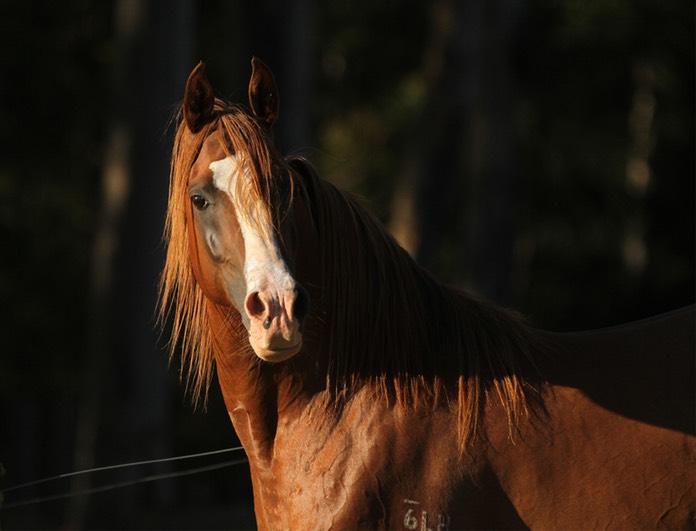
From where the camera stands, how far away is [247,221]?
3607 millimetres

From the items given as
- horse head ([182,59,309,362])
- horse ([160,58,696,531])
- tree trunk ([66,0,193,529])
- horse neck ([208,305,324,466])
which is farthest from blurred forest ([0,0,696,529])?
horse head ([182,59,309,362])

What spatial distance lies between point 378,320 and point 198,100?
99 centimetres

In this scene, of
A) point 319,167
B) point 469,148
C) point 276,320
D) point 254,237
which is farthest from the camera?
point 319,167

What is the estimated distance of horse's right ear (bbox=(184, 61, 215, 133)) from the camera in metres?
3.84

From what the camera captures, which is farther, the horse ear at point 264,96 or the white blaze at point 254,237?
the horse ear at point 264,96

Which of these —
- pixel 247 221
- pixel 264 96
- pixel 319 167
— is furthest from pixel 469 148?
pixel 247 221

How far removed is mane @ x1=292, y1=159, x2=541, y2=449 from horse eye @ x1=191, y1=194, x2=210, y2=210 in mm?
366

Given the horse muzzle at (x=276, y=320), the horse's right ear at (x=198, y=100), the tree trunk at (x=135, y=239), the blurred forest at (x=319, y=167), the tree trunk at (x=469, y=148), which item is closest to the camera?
the horse muzzle at (x=276, y=320)

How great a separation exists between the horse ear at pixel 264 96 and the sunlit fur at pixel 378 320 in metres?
0.10

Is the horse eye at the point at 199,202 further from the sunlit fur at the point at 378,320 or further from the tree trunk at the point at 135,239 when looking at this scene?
the tree trunk at the point at 135,239

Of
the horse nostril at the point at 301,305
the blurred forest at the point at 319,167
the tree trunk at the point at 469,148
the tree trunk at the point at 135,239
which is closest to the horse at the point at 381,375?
the horse nostril at the point at 301,305

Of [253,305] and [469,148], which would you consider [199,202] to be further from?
[469,148]

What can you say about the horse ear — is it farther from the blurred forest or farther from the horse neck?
the blurred forest

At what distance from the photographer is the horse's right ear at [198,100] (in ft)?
12.6
